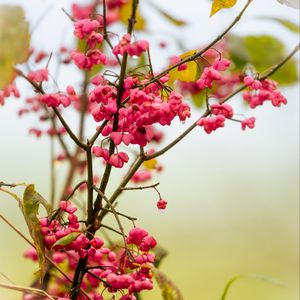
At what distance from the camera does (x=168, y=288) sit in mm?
676

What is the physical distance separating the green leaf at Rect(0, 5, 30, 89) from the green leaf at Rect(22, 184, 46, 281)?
0.17 metres

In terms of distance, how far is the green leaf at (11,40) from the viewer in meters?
0.69

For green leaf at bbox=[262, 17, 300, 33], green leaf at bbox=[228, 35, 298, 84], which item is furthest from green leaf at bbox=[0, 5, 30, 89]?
green leaf at bbox=[228, 35, 298, 84]

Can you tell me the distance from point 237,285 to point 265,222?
3.79 ft

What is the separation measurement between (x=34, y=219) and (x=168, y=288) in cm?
21

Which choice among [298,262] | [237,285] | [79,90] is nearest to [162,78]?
[79,90]

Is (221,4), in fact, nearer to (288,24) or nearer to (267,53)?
(288,24)

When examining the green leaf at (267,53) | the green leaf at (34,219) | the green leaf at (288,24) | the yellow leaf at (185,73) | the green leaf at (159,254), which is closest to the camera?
the green leaf at (34,219)

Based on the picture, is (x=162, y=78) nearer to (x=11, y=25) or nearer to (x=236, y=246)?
(x=11, y=25)

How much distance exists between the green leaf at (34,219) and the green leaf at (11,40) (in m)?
0.17

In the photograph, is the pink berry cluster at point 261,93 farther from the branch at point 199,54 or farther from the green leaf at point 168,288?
the green leaf at point 168,288

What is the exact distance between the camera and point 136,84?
0.78 meters

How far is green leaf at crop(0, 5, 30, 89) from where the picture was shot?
0.69 meters

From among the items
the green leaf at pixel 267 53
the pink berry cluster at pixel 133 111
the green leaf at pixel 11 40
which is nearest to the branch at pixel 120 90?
the pink berry cluster at pixel 133 111
